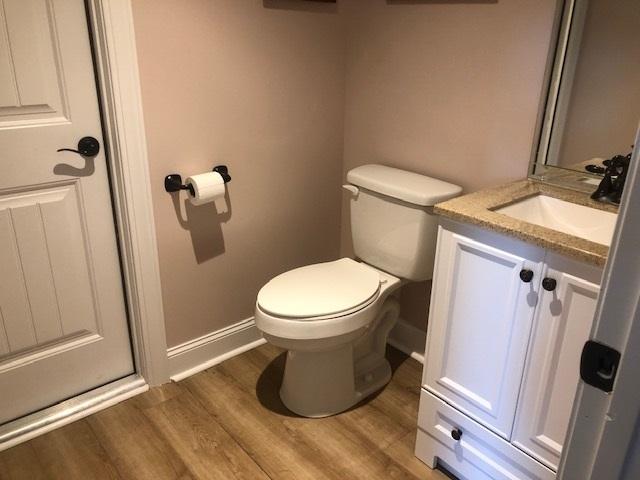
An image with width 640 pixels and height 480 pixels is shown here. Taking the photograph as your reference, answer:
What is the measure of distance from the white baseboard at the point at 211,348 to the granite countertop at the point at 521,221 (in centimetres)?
117

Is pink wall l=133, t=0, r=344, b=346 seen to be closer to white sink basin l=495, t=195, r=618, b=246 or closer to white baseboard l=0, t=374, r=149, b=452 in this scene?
white baseboard l=0, t=374, r=149, b=452

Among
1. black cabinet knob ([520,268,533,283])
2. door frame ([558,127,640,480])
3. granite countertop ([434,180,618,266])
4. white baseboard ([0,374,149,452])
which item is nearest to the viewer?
door frame ([558,127,640,480])

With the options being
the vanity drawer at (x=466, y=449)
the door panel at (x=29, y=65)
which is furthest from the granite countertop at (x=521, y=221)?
the door panel at (x=29, y=65)

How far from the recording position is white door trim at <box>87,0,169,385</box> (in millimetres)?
1700

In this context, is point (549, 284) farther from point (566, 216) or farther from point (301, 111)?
point (301, 111)

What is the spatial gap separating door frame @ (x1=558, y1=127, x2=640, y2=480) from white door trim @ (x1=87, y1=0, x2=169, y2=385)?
5.16 ft

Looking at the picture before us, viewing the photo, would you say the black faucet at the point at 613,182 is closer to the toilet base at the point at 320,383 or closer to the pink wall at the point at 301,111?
the pink wall at the point at 301,111

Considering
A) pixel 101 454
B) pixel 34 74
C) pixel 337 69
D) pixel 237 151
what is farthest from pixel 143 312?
pixel 337 69

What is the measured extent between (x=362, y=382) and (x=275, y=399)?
13.9 inches

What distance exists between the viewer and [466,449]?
1707mm

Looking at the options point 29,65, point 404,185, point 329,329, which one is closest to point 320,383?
point 329,329

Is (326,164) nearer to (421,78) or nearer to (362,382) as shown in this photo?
(421,78)

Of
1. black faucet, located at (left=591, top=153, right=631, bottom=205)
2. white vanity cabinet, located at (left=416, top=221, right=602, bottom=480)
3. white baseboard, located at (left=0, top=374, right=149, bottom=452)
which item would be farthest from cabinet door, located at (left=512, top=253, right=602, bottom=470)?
white baseboard, located at (left=0, top=374, right=149, bottom=452)

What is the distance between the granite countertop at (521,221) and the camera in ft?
4.26
